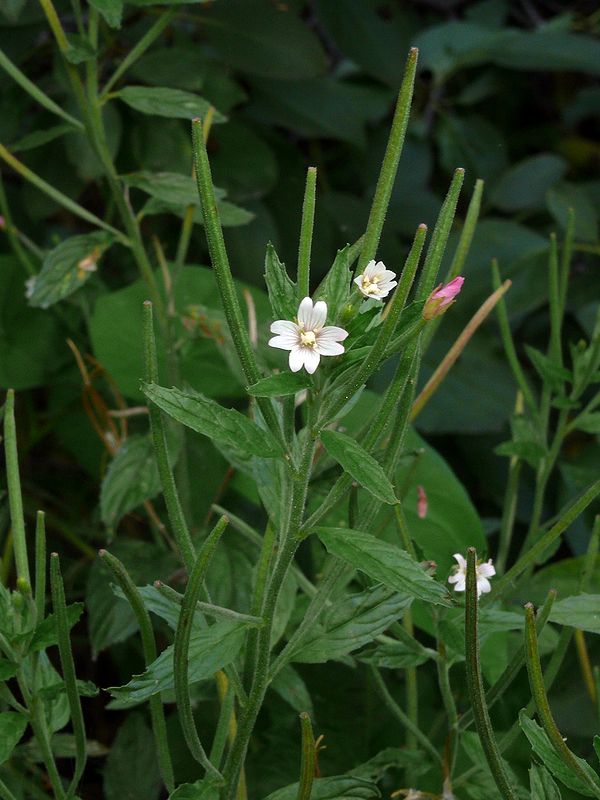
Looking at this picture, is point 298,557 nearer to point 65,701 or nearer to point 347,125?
point 65,701

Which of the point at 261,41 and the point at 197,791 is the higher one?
the point at 261,41

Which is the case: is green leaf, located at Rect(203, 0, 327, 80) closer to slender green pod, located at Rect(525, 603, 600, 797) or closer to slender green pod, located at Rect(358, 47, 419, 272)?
slender green pod, located at Rect(358, 47, 419, 272)

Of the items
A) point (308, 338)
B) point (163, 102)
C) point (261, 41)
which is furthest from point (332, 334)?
point (261, 41)

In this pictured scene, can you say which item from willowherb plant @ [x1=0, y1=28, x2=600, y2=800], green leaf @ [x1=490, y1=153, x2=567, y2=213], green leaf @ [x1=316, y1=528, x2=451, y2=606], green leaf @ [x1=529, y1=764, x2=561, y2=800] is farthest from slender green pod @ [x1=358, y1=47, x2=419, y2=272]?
green leaf @ [x1=490, y1=153, x2=567, y2=213]

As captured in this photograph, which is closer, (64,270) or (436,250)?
(436,250)

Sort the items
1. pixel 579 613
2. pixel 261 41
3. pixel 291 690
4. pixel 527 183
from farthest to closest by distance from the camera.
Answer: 1. pixel 527 183
2. pixel 261 41
3. pixel 291 690
4. pixel 579 613

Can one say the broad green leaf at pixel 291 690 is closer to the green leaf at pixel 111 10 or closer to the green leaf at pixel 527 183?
the green leaf at pixel 111 10

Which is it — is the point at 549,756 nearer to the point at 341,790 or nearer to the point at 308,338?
the point at 341,790
